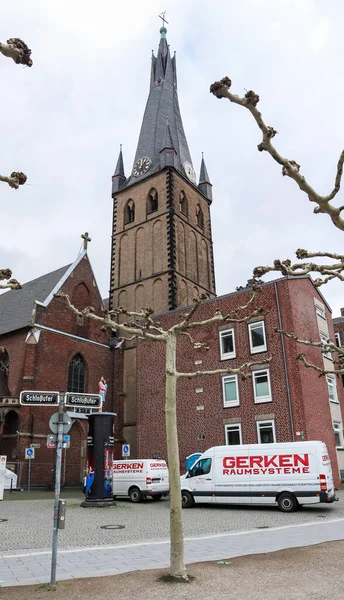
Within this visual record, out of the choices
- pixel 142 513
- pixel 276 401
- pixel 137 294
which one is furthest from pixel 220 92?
pixel 137 294

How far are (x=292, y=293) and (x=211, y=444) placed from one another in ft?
31.1

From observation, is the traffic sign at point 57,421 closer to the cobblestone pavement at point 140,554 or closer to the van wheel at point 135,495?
the cobblestone pavement at point 140,554

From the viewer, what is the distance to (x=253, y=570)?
25.0 ft

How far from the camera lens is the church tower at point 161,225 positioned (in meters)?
43.0

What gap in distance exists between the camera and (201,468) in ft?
61.0

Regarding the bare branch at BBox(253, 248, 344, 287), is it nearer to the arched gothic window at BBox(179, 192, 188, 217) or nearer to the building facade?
the building facade

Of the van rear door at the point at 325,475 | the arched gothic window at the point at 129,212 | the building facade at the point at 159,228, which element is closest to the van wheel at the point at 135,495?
the van rear door at the point at 325,475

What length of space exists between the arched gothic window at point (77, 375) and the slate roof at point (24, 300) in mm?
4441

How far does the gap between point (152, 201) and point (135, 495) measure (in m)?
32.8

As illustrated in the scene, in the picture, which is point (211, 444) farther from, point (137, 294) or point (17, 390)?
point (137, 294)

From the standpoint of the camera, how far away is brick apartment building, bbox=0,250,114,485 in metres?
28.4

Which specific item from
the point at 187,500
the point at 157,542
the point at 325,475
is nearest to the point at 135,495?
the point at 187,500

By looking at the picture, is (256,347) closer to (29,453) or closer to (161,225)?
(29,453)

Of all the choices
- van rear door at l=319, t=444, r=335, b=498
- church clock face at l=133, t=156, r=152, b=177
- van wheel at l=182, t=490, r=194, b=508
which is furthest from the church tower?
van rear door at l=319, t=444, r=335, b=498
